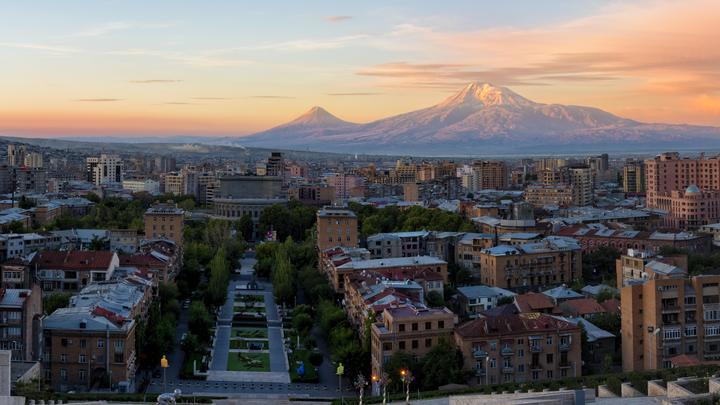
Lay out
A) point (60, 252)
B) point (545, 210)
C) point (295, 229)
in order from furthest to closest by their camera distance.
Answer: point (545, 210), point (295, 229), point (60, 252)

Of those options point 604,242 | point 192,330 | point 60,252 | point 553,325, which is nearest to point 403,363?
point 553,325

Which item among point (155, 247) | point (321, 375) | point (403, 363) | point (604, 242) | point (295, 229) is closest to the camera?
point (403, 363)

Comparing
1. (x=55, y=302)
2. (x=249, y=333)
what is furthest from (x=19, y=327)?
(x=249, y=333)

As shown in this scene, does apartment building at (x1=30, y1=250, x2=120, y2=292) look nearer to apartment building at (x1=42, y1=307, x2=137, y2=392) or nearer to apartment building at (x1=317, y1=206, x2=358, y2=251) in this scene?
apartment building at (x1=42, y1=307, x2=137, y2=392)

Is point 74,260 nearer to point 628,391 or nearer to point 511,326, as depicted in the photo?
point 511,326

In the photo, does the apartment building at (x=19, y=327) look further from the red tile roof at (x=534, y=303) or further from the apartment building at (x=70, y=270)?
the red tile roof at (x=534, y=303)

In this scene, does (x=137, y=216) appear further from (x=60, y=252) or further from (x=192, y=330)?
(x=192, y=330)

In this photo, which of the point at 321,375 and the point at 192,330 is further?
the point at 192,330
